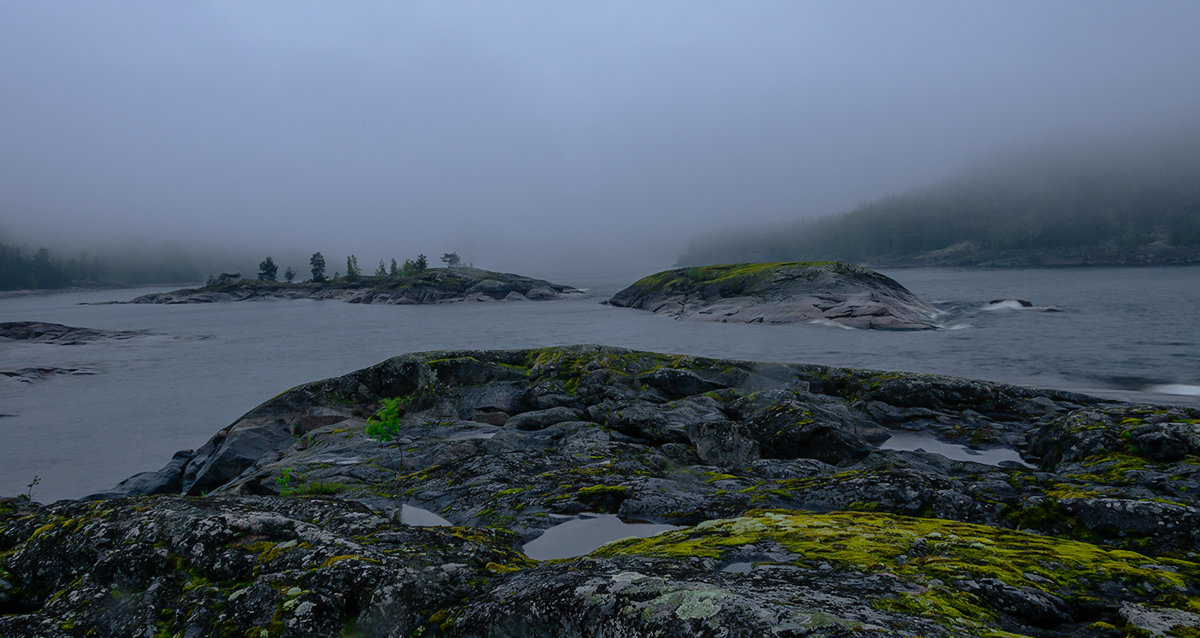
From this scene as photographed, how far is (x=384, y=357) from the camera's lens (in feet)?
146

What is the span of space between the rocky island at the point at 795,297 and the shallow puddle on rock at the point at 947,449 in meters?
41.4

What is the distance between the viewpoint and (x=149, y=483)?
16406 mm

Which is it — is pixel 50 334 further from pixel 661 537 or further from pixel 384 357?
pixel 661 537

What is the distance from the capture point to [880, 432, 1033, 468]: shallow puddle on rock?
12.3 meters

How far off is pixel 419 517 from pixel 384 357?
38.3m

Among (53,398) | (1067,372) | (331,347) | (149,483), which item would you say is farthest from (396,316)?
(1067,372)

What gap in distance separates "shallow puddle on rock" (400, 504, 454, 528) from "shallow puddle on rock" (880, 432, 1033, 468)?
403 inches

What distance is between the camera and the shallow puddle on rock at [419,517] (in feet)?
28.6

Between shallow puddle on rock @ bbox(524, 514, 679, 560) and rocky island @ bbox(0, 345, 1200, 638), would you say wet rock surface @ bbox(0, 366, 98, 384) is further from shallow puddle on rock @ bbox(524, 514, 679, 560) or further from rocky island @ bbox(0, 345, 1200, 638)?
shallow puddle on rock @ bbox(524, 514, 679, 560)

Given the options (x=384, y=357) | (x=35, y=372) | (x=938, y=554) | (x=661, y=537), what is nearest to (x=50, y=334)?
(x=35, y=372)

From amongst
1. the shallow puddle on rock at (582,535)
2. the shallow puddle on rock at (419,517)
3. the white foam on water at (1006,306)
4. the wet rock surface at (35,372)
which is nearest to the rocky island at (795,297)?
the white foam on water at (1006,306)

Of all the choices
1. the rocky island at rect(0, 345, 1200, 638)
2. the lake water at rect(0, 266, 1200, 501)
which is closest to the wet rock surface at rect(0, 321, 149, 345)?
the lake water at rect(0, 266, 1200, 501)

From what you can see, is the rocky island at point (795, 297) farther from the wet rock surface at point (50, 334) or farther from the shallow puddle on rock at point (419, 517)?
the wet rock surface at point (50, 334)

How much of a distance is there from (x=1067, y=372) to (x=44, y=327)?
94942 mm
